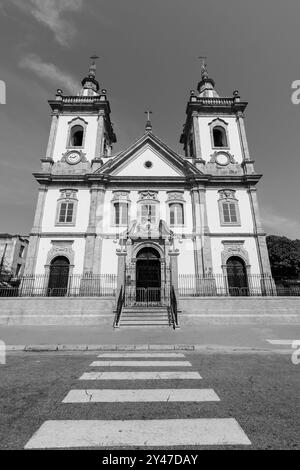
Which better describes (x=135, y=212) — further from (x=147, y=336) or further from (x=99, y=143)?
(x=147, y=336)

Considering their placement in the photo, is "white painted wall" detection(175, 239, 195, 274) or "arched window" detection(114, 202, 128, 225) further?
A: "arched window" detection(114, 202, 128, 225)

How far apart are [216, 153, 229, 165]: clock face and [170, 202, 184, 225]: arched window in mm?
5779

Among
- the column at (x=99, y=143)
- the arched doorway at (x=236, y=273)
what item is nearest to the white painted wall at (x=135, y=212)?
the column at (x=99, y=143)

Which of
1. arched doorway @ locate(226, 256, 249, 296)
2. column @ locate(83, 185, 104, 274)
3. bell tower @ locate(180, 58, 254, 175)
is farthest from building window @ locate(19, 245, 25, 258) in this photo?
arched doorway @ locate(226, 256, 249, 296)

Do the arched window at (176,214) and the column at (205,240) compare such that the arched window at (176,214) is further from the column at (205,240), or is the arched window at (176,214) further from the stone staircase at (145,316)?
the stone staircase at (145,316)

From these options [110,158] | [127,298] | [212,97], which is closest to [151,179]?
[110,158]

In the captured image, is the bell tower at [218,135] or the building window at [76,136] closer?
the bell tower at [218,135]

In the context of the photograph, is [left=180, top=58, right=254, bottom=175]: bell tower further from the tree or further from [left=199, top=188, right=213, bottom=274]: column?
the tree

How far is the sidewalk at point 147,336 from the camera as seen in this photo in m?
7.79

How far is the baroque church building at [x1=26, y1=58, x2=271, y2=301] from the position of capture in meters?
16.8

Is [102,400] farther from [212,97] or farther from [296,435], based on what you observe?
[212,97]

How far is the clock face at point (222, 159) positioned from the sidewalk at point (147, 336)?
14102 mm

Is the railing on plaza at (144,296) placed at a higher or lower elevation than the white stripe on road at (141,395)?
higher

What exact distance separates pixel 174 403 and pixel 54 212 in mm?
17368
